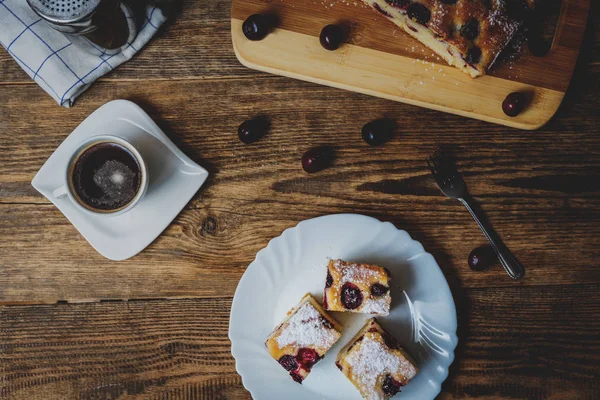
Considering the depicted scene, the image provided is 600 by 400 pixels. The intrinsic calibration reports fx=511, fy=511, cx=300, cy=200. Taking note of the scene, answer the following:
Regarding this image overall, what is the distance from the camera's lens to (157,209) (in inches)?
72.7

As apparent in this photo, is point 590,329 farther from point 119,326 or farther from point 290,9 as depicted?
point 119,326

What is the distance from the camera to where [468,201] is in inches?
73.1

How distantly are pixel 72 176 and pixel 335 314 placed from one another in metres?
1.03

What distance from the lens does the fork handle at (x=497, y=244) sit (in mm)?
1847

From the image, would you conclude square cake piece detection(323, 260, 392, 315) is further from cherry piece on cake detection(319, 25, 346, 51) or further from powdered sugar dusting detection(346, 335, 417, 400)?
cherry piece on cake detection(319, 25, 346, 51)

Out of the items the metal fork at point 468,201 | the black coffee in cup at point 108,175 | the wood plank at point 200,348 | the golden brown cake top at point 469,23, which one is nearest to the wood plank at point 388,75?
the golden brown cake top at point 469,23

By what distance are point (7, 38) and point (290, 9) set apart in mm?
1019

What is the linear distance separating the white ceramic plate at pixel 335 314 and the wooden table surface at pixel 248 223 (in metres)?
0.09

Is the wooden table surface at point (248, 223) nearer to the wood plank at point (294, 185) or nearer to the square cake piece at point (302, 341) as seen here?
the wood plank at point (294, 185)

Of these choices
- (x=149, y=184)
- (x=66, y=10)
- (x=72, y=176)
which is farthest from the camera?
(x=149, y=184)

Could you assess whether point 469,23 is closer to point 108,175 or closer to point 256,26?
point 256,26

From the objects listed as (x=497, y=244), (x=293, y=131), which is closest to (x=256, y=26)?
(x=293, y=131)

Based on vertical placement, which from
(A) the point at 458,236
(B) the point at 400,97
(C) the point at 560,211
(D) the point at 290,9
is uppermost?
(D) the point at 290,9

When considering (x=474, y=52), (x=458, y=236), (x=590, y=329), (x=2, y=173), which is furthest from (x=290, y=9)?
(x=590, y=329)
